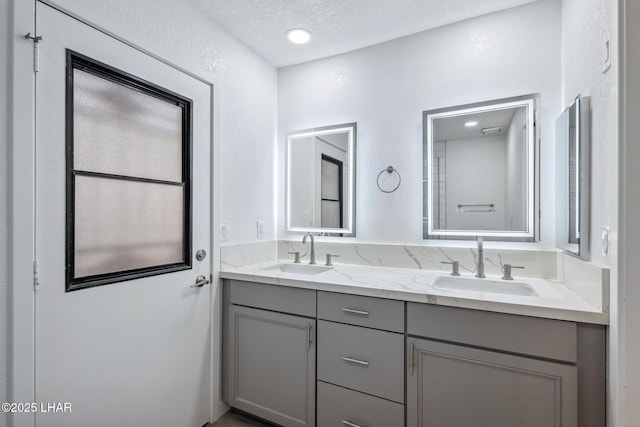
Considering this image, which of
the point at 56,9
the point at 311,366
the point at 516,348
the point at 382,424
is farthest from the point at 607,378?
the point at 56,9

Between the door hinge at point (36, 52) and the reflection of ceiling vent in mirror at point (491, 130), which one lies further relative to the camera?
the reflection of ceiling vent in mirror at point (491, 130)

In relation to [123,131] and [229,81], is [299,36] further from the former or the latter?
[123,131]

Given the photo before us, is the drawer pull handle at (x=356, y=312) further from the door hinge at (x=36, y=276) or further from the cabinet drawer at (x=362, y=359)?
the door hinge at (x=36, y=276)

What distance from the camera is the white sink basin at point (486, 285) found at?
160 centimetres

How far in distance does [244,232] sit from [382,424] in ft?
4.45

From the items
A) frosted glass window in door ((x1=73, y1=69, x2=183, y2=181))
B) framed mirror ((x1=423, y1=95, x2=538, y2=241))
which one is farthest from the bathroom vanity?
frosted glass window in door ((x1=73, y1=69, x2=183, y2=181))

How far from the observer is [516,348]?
1224mm

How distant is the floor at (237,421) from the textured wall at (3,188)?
107 centimetres

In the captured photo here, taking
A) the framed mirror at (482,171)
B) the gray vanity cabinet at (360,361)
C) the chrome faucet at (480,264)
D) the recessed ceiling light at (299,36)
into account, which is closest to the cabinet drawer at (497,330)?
the gray vanity cabinet at (360,361)

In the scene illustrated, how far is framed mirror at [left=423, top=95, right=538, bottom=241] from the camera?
173 cm

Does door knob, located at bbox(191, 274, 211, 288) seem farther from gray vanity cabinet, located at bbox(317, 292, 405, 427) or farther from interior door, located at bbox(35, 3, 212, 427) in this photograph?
gray vanity cabinet, located at bbox(317, 292, 405, 427)

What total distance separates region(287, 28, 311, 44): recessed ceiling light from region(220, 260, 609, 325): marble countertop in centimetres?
152

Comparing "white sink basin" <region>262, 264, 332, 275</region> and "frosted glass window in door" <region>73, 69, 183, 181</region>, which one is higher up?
"frosted glass window in door" <region>73, 69, 183, 181</region>

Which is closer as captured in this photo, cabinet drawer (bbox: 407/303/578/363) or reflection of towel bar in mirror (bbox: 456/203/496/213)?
cabinet drawer (bbox: 407/303/578/363)
